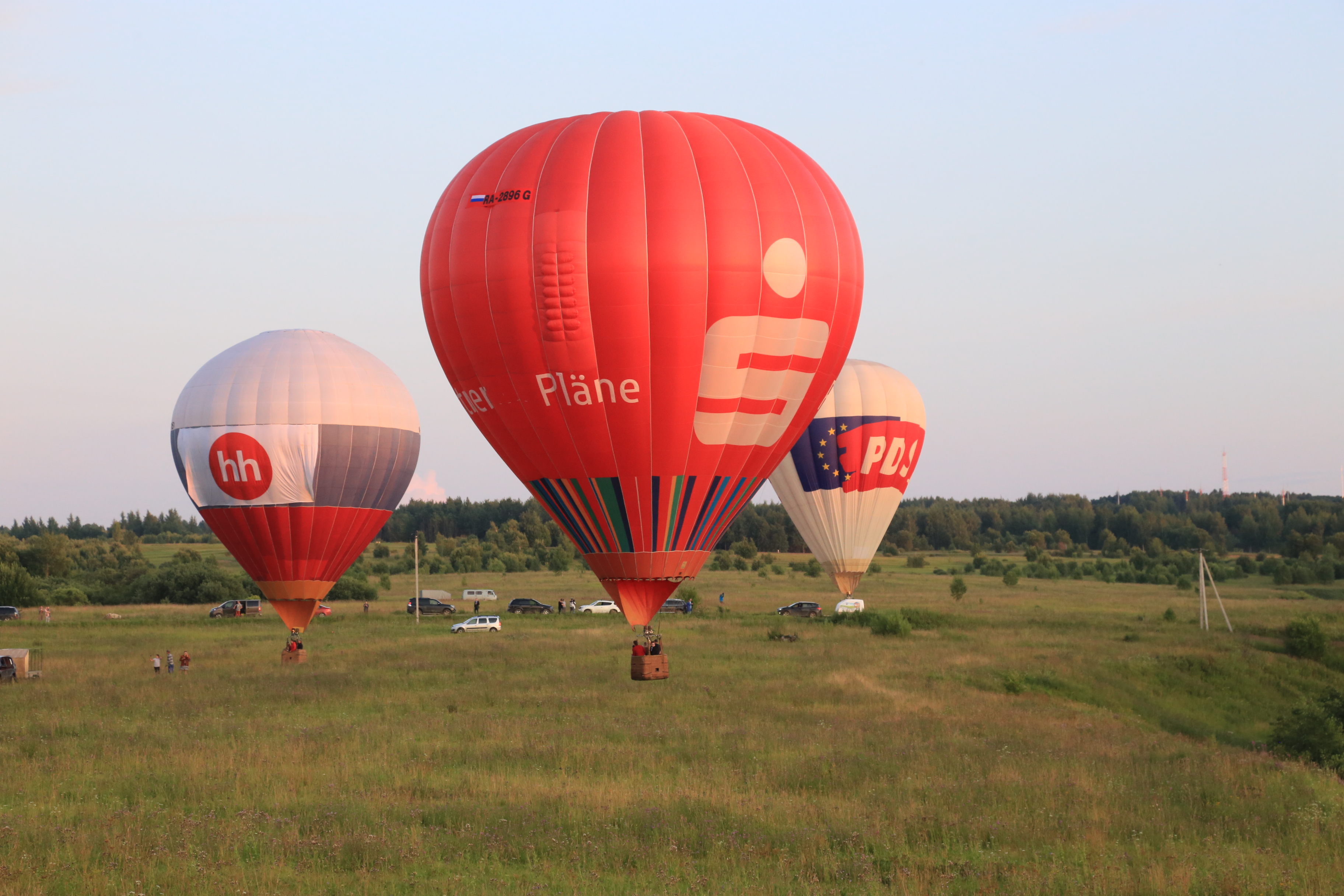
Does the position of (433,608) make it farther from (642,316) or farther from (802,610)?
(642,316)

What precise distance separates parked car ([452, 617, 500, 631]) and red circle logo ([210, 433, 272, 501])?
51.8ft

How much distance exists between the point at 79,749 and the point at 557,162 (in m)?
16.0

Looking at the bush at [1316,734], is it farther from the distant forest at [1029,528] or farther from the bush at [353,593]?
the distant forest at [1029,528]

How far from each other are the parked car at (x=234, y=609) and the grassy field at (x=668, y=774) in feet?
68.2

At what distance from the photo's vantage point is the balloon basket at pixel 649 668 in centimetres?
2717

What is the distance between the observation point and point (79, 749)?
25.3 meters

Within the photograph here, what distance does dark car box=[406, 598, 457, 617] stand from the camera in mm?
68000

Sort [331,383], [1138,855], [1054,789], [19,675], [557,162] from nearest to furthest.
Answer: [1138,855] → [1054,789] → [557,162] → [19,675] → [331,383]

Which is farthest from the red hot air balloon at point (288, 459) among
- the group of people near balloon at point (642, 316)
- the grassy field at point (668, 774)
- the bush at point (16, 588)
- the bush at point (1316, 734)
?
the bush at point (16, 588)

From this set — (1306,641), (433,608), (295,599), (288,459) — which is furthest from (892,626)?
(433,608)

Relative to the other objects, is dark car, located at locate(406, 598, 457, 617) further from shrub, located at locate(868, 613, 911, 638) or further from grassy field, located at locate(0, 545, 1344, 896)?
shrub, located at locate(868, 613, 911, 638)

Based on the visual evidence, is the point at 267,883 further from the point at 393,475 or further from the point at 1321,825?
the point at 393,475

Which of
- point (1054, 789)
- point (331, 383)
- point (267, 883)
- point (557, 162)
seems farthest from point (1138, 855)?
point (331, 383)

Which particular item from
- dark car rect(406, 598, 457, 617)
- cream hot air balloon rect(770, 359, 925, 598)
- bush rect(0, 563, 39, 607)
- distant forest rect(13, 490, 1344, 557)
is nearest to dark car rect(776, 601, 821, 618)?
cream hot air balloon rect(770, 359, 925, 598)
